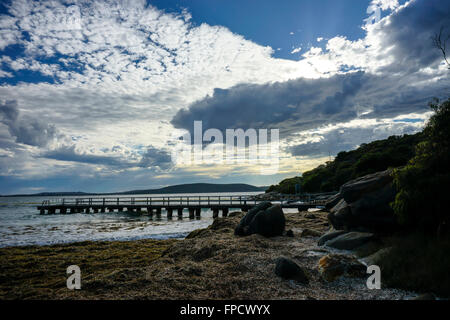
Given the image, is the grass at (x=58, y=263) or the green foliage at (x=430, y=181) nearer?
the green foliage at (x=430, y=181)

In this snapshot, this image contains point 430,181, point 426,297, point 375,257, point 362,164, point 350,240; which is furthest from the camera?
point 362,164

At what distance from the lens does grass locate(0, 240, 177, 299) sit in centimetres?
916

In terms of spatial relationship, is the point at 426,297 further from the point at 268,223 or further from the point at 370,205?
the point at 268,223

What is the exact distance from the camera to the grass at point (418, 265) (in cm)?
620

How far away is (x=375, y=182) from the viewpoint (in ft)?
36.4

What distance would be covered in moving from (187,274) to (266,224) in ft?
23.2

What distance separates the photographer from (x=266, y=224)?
1482 centimetres

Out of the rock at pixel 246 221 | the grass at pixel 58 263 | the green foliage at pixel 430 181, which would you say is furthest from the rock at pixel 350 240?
the grass at pixel 58 263

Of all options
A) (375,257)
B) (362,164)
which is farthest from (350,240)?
(362,164)

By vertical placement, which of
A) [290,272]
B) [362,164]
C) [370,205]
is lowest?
[290,272]

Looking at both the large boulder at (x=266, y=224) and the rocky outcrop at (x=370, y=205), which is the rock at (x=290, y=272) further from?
the large boulder at (x=266, y=224)

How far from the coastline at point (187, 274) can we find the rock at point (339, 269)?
177 millimetres
